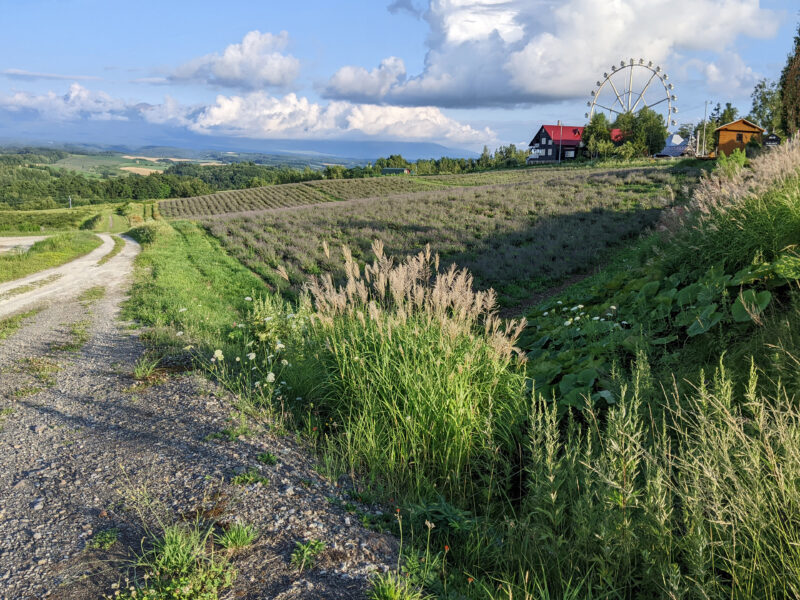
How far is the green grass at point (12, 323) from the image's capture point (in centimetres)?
841

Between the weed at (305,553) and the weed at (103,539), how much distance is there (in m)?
1.10

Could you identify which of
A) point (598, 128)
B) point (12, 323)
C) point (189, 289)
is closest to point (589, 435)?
point (12, 323)

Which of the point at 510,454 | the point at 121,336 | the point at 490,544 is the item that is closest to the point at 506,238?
the point at 121,336

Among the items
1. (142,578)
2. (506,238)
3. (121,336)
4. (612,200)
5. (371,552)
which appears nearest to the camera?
(142,578)

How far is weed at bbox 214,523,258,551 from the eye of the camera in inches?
116

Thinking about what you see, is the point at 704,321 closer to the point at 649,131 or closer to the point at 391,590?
the point at 391,590

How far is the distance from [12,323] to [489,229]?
15.0 m

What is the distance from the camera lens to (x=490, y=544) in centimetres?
305

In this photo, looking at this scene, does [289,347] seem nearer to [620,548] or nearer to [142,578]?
[142,578]

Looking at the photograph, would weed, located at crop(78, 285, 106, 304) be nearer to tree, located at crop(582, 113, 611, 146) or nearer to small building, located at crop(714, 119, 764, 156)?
small building, located at crop(714, 119, 764, 156)

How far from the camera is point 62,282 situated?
46.5ft

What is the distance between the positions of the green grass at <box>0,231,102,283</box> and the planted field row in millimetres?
5771

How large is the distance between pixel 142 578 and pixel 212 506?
650 mm

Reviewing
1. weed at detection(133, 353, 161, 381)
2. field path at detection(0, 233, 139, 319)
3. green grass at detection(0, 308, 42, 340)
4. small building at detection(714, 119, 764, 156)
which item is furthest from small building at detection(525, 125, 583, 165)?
weed at detection(133, 353, 161, 381)
